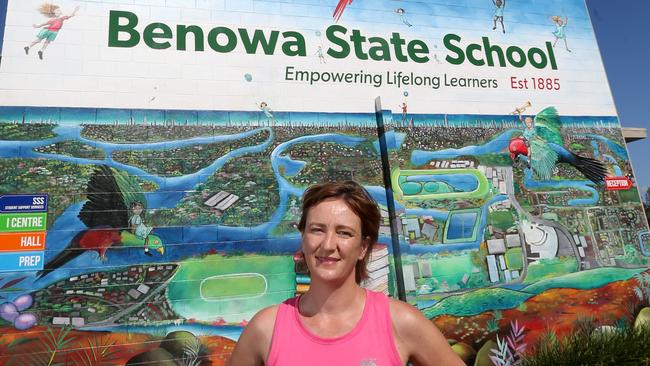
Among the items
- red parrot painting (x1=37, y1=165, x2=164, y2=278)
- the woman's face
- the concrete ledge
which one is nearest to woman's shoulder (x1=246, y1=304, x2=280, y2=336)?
the woman's face

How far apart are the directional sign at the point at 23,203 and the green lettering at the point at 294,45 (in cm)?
349

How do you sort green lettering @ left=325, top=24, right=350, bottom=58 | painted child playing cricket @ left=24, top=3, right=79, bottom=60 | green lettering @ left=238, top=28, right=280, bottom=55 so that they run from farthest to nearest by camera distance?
green lettering @ left=325, top=24, right=350, bottom=58, green lettering @ left=238, top=28, right=280, bottom=55, painted child playing cricket @ left=24, top=3, right=79, bottom=60

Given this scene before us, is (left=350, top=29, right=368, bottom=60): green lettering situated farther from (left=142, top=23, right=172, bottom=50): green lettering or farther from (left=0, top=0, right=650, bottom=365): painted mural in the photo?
(left=142, top=23, right=172, bottom=50): green lettering

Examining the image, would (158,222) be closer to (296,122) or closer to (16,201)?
(16,201)

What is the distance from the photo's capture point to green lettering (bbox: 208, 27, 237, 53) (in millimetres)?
5641

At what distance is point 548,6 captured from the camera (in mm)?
7340

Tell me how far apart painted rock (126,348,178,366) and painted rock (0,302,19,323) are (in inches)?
48.8

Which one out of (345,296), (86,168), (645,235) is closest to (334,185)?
(345,296)

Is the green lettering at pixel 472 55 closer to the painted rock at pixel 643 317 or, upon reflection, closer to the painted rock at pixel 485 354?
the painted rock at pixel 485 354

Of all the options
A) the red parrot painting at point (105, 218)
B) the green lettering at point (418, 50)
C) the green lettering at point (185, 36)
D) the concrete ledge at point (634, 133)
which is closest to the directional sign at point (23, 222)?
the red parrot painting at point (105, 218)

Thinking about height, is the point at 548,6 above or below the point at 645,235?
above

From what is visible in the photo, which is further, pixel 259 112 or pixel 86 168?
pixel 259 112

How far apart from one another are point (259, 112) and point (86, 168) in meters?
2.17

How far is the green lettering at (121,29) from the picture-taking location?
529cm
